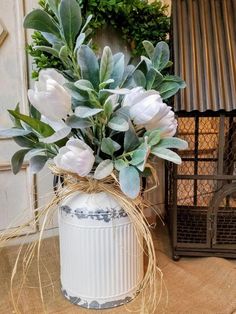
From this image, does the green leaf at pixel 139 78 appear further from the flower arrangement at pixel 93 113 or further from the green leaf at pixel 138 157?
the green leaf at pixel 138 157

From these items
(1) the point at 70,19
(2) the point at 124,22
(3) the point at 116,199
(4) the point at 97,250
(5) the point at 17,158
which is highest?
(2) the point at 124,22

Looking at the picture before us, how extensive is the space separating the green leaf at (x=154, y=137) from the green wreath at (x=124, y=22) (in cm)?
50

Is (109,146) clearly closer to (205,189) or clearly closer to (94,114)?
(94,114)

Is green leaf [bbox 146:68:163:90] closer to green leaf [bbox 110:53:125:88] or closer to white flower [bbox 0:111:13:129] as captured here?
green leaf [bbox 110:53:125:88]

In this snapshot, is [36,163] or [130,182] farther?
[36,163]

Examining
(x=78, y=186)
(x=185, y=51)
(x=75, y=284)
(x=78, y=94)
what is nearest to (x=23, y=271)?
(x=75, y=284)

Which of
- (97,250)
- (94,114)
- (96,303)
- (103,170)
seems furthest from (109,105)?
(96,303)

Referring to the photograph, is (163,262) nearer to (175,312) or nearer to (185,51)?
(175,312)

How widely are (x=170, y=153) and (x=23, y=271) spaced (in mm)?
622

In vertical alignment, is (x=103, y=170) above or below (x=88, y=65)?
below

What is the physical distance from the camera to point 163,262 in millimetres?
1079

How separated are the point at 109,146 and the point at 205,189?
0.52 meters

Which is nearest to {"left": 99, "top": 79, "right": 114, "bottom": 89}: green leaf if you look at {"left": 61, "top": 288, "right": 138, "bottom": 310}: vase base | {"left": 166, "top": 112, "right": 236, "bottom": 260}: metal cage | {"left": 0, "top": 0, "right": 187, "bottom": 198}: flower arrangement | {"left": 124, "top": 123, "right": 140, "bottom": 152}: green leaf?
{"left": 0, "top": 0, "right": 187, "bottom": 198}: flower arrangement

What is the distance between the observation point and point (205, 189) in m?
1.11
